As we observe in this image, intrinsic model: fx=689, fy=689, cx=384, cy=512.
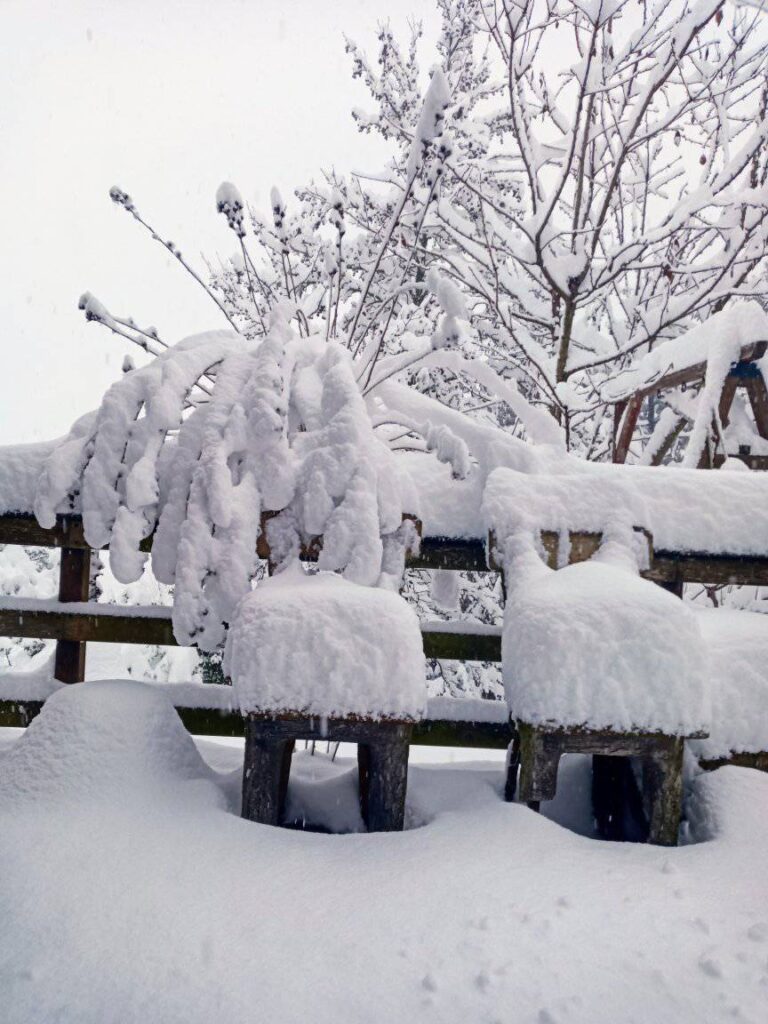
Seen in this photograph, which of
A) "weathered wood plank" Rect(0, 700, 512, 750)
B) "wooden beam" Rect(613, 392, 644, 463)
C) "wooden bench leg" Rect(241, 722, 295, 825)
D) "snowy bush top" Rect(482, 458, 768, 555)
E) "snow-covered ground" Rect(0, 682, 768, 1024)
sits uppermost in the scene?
"wooden beam" Rect(613, 392, 644, 463)

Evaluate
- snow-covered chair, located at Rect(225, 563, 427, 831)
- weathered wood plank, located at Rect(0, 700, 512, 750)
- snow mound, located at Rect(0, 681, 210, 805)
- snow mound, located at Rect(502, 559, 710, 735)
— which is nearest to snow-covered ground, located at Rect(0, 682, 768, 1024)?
snow mound, located at Rect(0, 681, 210, 805)

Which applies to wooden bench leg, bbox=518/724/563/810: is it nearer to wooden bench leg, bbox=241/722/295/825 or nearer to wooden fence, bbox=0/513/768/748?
wooden bench leg, bbox=241/722/295/825

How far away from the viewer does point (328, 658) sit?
161 cm

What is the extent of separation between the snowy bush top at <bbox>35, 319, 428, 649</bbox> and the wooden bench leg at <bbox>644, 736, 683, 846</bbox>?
873mm

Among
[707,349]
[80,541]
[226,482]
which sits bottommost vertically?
[80,541]

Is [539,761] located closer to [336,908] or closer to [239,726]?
[336,908]

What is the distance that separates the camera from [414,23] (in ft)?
39.3

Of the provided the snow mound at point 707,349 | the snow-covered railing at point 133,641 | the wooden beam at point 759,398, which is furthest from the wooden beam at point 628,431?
the snow-covered railing at point 133,641

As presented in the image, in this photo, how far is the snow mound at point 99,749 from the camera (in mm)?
1684

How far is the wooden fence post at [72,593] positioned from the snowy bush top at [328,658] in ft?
Answer: 3.83

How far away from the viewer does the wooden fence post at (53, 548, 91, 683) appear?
2570 mm

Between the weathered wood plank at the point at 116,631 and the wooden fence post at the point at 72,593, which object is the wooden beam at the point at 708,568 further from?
the wooden fence post at the point at 72,593

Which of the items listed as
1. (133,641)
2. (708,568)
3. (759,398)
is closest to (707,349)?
(759,398)

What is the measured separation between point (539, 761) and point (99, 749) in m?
1.12
